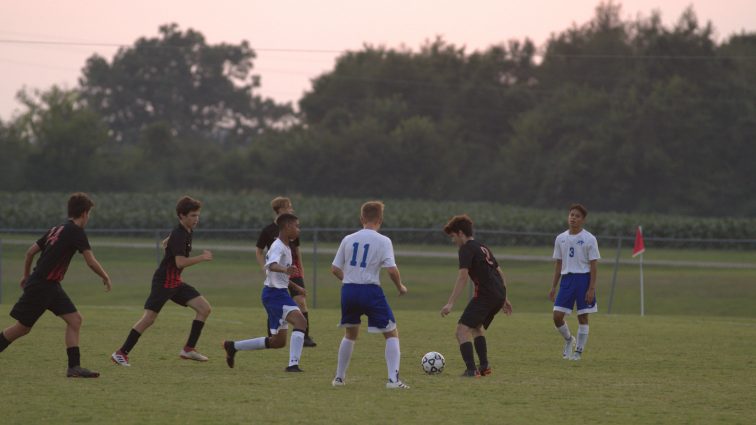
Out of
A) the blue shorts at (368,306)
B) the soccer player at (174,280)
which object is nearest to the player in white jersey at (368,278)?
the blue shorts at (368,306)

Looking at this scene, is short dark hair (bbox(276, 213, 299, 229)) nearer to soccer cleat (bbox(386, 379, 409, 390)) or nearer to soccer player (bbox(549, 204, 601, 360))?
soccer cleat (bbox(386, 379, 409, 390))

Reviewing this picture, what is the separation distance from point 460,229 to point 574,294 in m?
3.10

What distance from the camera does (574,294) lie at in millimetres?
13758

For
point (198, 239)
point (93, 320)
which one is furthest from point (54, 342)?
point (198, 239)

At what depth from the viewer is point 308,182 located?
85562 mm

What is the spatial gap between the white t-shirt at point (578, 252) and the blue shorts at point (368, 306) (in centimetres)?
412

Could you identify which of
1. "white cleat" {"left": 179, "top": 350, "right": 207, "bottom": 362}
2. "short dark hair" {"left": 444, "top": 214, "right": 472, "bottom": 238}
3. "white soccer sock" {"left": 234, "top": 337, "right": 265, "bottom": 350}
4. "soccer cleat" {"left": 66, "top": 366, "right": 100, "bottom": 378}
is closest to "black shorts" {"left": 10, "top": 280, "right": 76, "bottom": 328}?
"soccer cleat" {"left": 66, "top": 366, "right": 100, "bottom": 378}

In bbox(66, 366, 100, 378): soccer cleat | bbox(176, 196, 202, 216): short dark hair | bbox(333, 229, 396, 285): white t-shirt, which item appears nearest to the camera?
bbox(333, 229, 396, 285): white t-shirt

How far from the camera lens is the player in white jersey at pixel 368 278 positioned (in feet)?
33.2

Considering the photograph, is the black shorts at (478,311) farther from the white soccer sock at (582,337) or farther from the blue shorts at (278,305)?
the white soccer sock at (582,337)

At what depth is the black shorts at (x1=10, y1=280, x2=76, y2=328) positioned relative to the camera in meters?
10.8

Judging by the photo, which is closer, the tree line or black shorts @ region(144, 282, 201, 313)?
black shorts @ region(144, 282, 201, 313)

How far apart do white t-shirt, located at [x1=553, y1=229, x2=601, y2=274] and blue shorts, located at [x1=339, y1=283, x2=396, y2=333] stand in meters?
4.12

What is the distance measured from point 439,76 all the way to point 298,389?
8410cm
